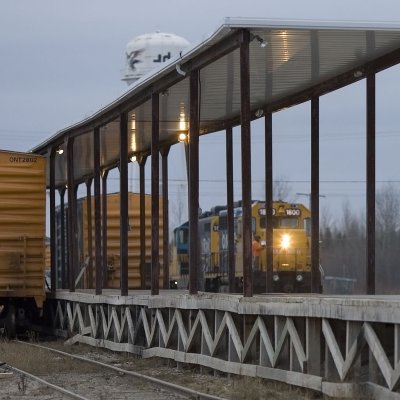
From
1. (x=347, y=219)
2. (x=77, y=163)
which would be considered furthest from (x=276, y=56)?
(x=347, y=219)

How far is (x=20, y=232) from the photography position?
1030 inches

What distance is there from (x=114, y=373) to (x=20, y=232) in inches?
330

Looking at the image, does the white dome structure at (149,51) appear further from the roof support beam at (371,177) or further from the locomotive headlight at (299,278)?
the roof support beam at (371,177)

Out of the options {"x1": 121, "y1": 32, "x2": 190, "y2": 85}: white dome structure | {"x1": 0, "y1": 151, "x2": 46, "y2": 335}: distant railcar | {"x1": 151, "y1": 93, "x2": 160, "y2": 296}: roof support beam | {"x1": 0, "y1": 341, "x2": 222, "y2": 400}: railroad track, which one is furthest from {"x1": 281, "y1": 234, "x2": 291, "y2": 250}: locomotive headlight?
{"x1": 121, "y1": 32, "x2": 190, "y2": 85}: white dome structure

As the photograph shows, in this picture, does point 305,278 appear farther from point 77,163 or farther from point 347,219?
point 347,219

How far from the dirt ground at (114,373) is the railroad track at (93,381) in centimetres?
2

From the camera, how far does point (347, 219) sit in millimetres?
110688

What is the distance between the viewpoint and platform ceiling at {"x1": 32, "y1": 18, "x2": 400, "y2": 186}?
16.7m

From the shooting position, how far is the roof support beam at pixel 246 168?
1658 cm

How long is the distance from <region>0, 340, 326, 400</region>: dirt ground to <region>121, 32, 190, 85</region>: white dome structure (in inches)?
1700

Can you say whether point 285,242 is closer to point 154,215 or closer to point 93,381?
point 154,215

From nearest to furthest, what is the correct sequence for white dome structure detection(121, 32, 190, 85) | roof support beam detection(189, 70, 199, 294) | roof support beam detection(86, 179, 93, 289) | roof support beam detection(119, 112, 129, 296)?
roof support beam detection(189, 70, 199, 294)
roof support beam detection(119, 112, 129, 296)
roof support beam detection(86, 179, 93, 289)
white dome structure detection(121, 32, 190, 85)

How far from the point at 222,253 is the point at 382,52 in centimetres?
2175

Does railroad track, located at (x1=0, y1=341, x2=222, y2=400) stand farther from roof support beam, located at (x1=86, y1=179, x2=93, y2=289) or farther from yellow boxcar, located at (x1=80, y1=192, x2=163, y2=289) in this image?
roof support beam, located at (x1=86, y1=179, x2=93, y2=289)
